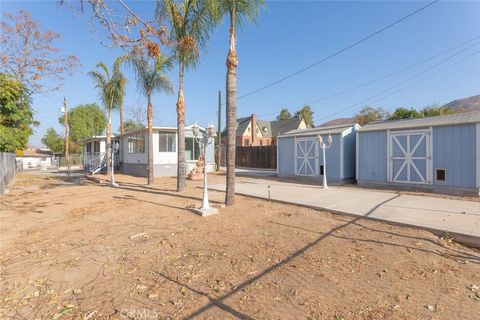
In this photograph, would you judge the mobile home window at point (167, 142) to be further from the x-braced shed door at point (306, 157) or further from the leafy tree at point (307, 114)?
the leafy tree at point (307, 114)

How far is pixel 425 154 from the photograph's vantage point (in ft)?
33.1

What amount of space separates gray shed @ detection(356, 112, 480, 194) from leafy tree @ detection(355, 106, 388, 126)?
31695 millimetres

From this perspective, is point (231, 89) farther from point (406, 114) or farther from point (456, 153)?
point (406, 114)

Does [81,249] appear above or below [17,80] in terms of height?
below

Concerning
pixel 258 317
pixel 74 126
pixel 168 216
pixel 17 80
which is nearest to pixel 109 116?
pixel 17 80

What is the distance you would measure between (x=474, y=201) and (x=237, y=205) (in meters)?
7.21

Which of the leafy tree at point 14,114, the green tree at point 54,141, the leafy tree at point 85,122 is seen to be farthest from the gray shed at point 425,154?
the green tree at point 54,141

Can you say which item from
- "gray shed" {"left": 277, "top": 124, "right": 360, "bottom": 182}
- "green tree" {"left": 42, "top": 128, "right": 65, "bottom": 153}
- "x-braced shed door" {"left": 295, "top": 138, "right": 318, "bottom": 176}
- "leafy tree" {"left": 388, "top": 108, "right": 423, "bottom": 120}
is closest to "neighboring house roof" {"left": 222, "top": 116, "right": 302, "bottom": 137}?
"leafy tree" {"left": 388, "top": 108, "right": 423, "bottom": 120}

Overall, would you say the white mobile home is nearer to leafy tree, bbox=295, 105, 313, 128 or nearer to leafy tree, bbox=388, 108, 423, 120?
leafy tree, bbox=388, 108, 423, 120

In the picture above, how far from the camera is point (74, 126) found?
56.5m

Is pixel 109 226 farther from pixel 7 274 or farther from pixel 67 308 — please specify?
pixel 67 308

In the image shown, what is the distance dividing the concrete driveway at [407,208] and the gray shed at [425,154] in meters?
1.58

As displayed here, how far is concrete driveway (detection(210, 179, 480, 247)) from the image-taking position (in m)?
5.26

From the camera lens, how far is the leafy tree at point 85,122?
56656mm
